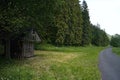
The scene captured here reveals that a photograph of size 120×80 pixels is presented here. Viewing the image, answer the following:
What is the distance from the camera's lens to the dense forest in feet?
61.4

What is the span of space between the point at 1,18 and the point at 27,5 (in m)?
2.09

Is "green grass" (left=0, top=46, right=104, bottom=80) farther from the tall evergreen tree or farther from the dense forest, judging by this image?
the tall evergreen tree

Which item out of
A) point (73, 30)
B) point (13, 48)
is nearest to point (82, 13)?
point (73, 30)

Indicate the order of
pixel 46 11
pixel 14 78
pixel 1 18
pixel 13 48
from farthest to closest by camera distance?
pixel 13 48
pixel 46 11
pixel 1 18
pixel 14 78

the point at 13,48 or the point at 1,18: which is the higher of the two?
the point at 1,18

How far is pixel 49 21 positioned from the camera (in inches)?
1044

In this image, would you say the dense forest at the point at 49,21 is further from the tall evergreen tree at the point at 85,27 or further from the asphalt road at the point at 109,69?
the asphalt road at the point at 109,69

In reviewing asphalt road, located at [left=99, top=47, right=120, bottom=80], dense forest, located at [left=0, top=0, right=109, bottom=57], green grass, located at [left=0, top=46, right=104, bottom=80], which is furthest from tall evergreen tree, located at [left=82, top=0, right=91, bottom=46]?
green grass, located at [left=0, top=46, right=104, bottom=80]

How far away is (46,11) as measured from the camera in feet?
69.7

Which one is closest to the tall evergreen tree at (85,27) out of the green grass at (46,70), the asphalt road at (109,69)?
the asphalt road at (109,69)

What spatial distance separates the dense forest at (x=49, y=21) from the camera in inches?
737

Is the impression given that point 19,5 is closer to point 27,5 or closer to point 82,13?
point 27,5

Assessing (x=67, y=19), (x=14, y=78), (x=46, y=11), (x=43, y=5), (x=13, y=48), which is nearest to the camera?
(x=14, y=78)

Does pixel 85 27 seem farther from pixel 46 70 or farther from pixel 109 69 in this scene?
pixel 46 70
